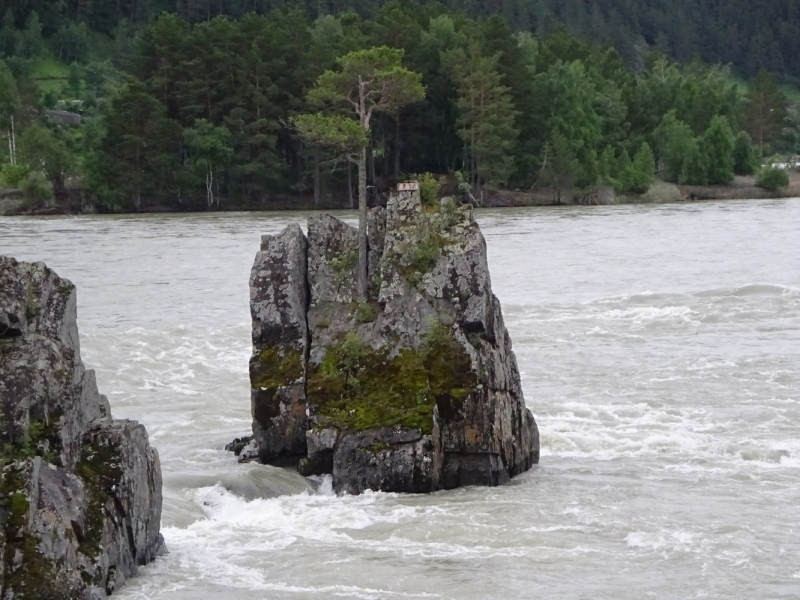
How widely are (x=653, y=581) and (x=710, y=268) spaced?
1397 inches

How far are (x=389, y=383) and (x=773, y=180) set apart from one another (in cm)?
8712

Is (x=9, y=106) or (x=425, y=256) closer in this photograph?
(x=425, y=256)

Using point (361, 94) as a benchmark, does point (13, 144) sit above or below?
below

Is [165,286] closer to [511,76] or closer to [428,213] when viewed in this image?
[428,213]

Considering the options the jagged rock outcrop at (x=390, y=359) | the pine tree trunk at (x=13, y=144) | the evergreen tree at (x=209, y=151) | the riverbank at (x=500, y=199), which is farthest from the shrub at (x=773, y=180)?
the jagged rock outcrop at (x=390, y=359)

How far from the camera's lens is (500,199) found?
97.1 metres

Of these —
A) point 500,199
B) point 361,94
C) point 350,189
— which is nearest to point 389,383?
point 361,94

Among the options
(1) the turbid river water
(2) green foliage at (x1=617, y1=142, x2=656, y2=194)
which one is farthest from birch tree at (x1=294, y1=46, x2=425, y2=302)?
(2) green foliage at (x1=617, y1=142, x2=656, y2=194)

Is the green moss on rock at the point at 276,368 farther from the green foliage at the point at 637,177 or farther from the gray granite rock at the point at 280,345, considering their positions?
the green foliage at the point at 637,177

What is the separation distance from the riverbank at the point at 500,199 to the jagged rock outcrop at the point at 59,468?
74544 millimetres

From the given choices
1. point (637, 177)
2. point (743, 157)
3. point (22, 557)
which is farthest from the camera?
point (743, 157)

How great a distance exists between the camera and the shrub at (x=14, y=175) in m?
93.6

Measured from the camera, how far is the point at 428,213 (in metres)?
23.3

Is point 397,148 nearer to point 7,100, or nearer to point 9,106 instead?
point 9,106
